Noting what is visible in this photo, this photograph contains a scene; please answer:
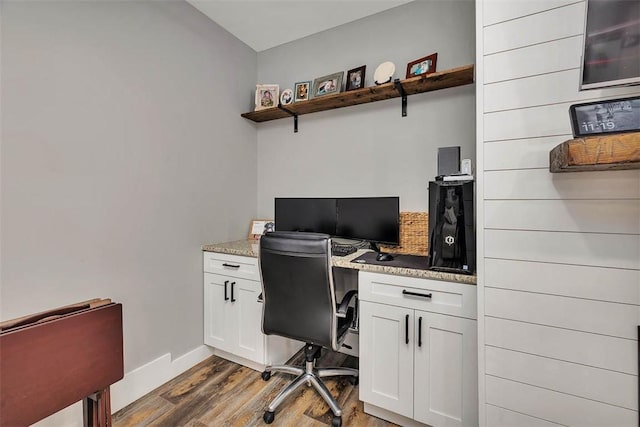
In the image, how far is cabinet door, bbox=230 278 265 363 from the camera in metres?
2.03

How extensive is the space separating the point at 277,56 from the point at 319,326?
7.84 feet

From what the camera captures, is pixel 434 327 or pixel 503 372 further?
pixel 434 327

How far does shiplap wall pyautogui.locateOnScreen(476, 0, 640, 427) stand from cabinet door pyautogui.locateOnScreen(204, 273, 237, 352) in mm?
1638

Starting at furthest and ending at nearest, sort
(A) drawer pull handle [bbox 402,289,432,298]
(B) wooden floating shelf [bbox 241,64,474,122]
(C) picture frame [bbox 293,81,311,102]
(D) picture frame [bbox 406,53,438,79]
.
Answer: (C) picture frame [bbox 293,81,311,102], (D) picture frame [bbox 406,53,438,79], (B) wooden floating shelf [bbox 241,64,474,122], (A) drawer pull handle [bbox 402,289,432,298]

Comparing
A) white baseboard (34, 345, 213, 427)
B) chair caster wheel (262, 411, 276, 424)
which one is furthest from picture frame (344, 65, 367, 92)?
white baseboard (34, 345, 213, 427)

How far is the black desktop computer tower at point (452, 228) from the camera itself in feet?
4.56

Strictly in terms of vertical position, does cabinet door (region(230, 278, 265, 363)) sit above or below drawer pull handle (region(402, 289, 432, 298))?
below

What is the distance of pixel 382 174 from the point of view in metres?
2.21

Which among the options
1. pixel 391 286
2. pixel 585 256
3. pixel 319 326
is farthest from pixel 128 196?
pixel 585 256

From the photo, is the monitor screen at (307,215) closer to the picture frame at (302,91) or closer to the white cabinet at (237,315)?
the white cabinet at (237,315)

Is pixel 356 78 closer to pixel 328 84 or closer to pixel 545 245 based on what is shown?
Result: pixel 328 84

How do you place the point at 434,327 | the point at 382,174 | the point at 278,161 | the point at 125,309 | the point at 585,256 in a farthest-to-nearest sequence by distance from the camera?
the point at 278,161, the point at 382,174, the point at 125,309, the point at 434,327, the point at 585,256

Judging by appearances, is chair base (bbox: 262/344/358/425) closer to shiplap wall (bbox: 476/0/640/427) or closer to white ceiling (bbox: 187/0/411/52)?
shiplap wall (bbox: 476/0/640/427)

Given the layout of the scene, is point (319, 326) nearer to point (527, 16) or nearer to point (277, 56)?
point (527, 16)
